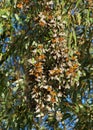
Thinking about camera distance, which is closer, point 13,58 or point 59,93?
point 59,93

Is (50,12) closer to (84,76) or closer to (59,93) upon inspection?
(59,93)

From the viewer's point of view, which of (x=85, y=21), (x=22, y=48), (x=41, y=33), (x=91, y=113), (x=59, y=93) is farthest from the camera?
(x=91, y=113)

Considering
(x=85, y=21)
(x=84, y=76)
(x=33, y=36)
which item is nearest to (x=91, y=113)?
(x=84, y=76)

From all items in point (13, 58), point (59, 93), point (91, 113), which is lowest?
point (91, 113)

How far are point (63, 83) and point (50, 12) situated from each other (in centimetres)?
37

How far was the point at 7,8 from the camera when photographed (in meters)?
2.33

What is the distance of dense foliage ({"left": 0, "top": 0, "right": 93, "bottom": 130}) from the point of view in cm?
191

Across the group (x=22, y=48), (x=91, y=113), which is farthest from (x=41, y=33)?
(x=91, y=113)

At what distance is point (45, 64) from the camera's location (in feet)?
6.46

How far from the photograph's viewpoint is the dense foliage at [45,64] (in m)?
1.91

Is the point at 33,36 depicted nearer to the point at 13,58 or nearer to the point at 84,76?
the point at 13,58

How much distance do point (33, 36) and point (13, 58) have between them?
28 cm

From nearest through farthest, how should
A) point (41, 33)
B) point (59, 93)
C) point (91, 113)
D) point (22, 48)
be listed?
1. point (59, 93)
2. point (41, 33)
3. point (22, 48)
4. point (91, 113)

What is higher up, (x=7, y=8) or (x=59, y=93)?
(x=7, y=8)
